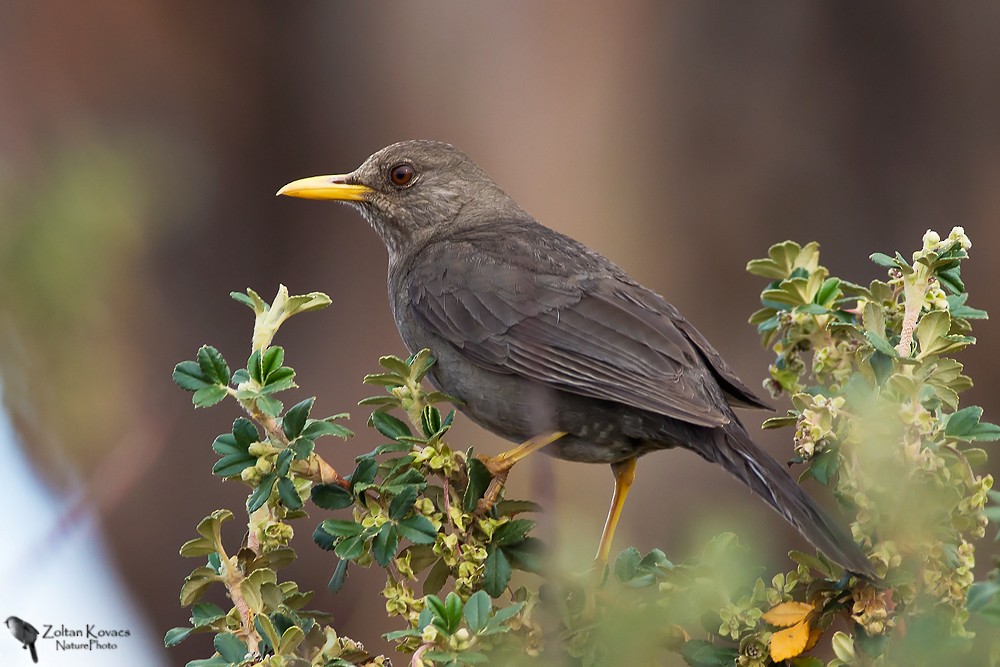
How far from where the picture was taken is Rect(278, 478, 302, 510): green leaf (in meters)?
1.89

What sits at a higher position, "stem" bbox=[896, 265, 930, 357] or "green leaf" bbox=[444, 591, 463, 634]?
"stem" bbox=[896, 265, 930, 357]

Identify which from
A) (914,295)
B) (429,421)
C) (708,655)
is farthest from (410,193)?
(708,655)

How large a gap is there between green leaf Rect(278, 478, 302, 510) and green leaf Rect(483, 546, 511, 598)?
0.39 metres

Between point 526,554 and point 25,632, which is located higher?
point 526,554

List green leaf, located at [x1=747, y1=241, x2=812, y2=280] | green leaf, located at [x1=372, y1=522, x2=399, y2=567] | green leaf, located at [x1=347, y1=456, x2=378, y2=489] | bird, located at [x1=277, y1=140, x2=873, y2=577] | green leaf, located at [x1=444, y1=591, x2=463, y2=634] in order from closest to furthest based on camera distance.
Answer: green leaf, located at [x1=444, y1=591, x2=463, y2=634]
green leaf, located at [x1=372, y1=522, x2=399, y2=567]
green leaf, located at [x1=347, y1=456, x2=378, y2=489]
green leaf, located at [x1=747, y1=241, x2=812, y2=280]
bird, located at [x1=277, y1=140, x2=873, y2=577]

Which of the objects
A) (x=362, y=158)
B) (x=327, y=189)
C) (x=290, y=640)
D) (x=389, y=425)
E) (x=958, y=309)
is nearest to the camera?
(x=290, y=640)

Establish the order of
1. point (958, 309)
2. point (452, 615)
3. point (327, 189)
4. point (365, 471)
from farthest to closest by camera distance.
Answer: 1. point (327, 189)
2. point (958, 309)
3. point (365, 471)
4. point (452, 615)

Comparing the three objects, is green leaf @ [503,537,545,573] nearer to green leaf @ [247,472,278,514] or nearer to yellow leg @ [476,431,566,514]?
yellow leg @ [476,431,566,514]

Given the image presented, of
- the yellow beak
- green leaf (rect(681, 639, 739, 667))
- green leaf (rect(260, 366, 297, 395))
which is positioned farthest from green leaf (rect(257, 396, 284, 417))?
the yellow beak

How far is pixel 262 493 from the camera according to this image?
189cm

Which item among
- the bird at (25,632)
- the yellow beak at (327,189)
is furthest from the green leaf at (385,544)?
the yellow beak at (327,189)

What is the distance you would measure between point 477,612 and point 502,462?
3.37ft

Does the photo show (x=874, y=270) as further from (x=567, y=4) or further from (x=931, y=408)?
(x=931, y=408)

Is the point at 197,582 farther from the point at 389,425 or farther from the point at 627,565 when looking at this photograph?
the point at 627,565
